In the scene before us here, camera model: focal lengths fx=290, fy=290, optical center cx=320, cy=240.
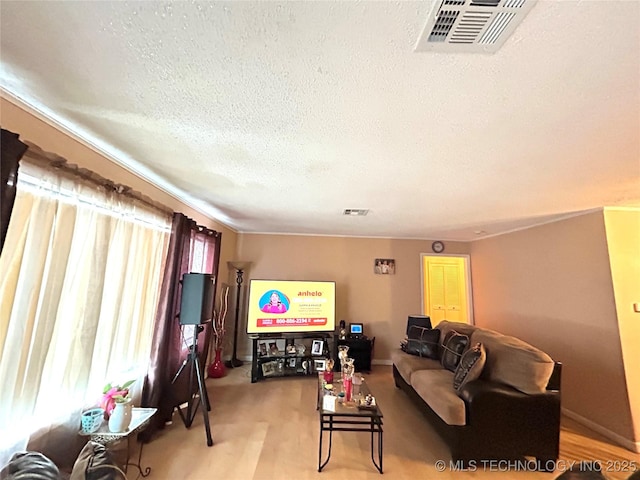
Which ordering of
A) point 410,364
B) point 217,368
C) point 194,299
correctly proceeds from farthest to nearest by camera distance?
point 217,368 → point 410,364 → point 194,299

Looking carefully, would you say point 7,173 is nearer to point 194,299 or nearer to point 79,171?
point 79,171

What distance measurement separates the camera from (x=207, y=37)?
3.39ft

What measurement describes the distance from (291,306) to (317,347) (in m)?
0.75

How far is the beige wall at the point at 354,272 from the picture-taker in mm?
5172

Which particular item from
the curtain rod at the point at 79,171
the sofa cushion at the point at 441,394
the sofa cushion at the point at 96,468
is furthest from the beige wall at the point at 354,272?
the sofa cushion at the point at 96,468

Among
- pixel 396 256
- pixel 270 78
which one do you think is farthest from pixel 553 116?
pixel 396 256

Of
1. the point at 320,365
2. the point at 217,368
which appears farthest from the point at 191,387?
the point at 320,365

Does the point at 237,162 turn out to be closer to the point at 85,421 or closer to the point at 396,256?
the point at 85,421

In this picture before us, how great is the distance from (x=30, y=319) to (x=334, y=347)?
3.93 meters

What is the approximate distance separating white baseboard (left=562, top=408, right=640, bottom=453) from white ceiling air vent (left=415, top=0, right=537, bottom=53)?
369 centimetres

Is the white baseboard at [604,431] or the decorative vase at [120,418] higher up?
the decorative vase at [120,418]

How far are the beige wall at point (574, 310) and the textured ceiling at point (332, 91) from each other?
1028 millimetres

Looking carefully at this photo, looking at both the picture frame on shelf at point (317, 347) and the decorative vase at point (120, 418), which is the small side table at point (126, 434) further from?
the picture frame on shelf at point (317, 347)

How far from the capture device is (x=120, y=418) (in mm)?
1920
